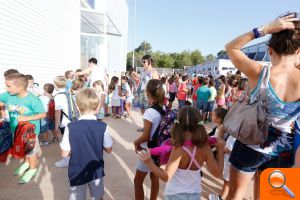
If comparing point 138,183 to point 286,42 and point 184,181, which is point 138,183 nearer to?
point 184,181

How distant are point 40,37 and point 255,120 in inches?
315

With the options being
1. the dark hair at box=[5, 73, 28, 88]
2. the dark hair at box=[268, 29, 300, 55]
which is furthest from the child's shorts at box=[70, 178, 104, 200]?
the dark hair at box=[268, 29, 300, 55]

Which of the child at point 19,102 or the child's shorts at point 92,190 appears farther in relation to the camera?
the child at point 19,102

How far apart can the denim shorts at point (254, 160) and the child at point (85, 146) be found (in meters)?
1.24

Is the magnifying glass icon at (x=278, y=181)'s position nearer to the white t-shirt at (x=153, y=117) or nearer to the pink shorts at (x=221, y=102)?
the white t-shirt at (x=153, y=117)

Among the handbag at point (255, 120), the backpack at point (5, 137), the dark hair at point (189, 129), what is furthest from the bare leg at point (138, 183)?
the backpack at point (5, 137)

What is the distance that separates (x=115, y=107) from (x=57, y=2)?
455cm

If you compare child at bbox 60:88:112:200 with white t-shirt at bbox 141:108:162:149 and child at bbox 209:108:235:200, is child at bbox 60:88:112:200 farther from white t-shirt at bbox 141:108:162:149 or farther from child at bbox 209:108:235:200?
child at bbox 209:108:235:200

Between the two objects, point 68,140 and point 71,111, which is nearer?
point 68,140

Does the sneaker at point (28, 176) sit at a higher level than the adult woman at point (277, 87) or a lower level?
lower

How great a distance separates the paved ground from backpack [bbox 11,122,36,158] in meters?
0.54

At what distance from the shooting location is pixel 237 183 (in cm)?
186

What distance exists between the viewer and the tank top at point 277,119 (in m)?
1.61

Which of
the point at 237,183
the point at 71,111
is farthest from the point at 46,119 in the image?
the point at 237,183
